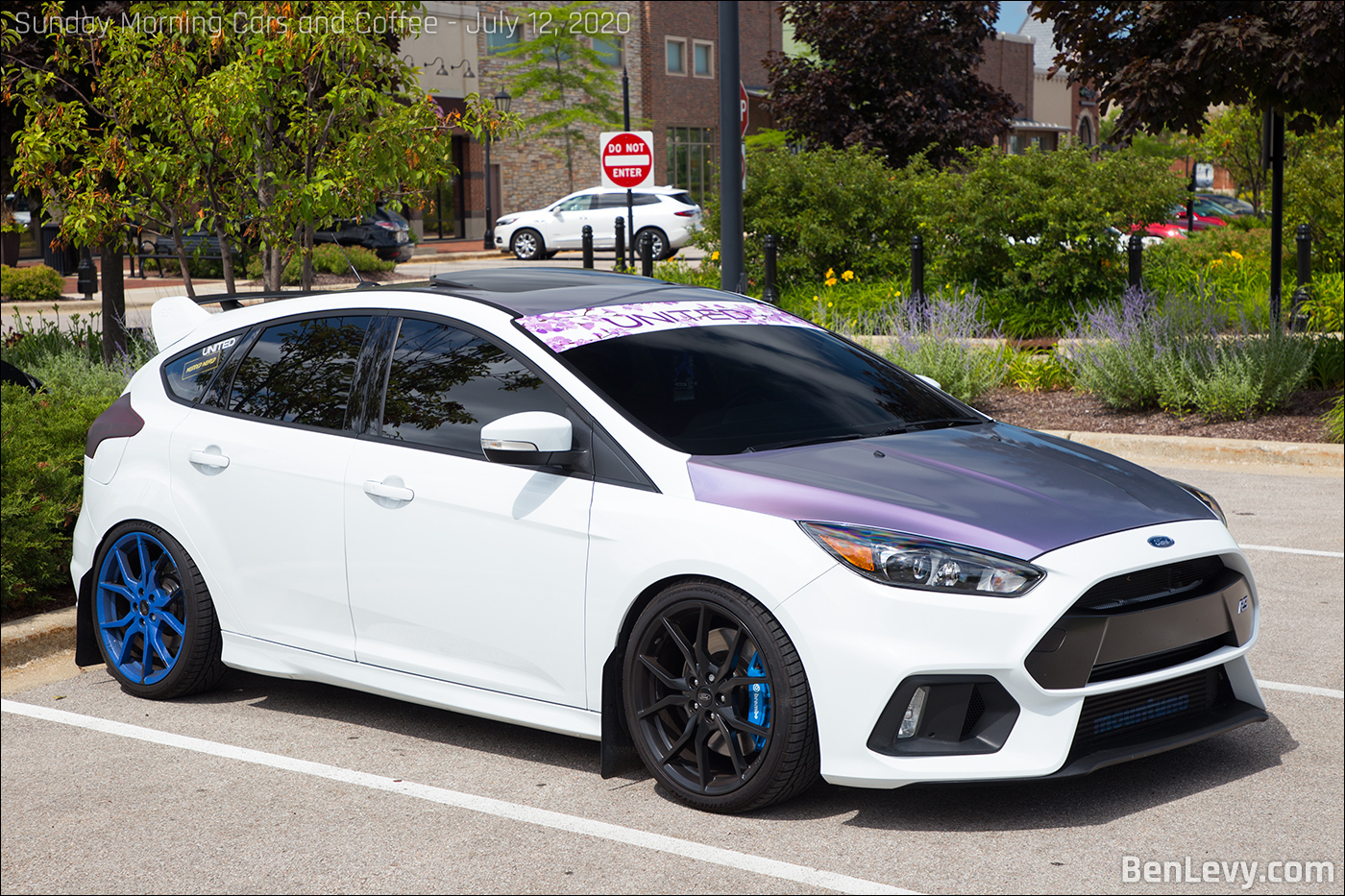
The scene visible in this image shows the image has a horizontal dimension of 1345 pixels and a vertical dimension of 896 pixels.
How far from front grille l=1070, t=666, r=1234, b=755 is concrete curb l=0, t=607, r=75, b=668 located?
4674 millimetres

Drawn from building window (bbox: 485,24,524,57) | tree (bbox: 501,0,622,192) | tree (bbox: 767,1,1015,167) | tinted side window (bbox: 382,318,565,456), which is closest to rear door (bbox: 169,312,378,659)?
tinted side window (bbox: 382,318,565,456)

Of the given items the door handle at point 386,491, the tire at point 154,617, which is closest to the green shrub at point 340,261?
the tire at point 154,617

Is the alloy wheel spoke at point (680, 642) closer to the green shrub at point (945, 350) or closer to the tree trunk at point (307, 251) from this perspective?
the tree trunk at point (307, 251)

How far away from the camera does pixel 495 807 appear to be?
4598 mm

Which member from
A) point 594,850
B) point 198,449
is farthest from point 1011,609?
point 198,449

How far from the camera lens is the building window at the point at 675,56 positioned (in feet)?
189

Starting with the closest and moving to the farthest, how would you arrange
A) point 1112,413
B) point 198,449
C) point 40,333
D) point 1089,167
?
1. point 198,449
2. point 1112,413
3. point 40,333
4. point 1089,167

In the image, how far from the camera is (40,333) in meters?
14.2

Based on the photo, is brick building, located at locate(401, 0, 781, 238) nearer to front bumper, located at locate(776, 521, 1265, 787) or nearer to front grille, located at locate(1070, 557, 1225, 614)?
front grille, located at locate(1070, 557, 1225, 614)

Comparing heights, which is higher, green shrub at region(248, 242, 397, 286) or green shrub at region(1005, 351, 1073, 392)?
green shrub at region(248, 242, 397, 286)

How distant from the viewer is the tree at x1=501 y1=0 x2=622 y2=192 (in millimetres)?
48812

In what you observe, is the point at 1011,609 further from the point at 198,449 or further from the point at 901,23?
the point at 901,23

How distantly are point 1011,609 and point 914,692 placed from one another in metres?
0.36

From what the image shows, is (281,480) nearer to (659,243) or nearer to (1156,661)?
(1156,661)
